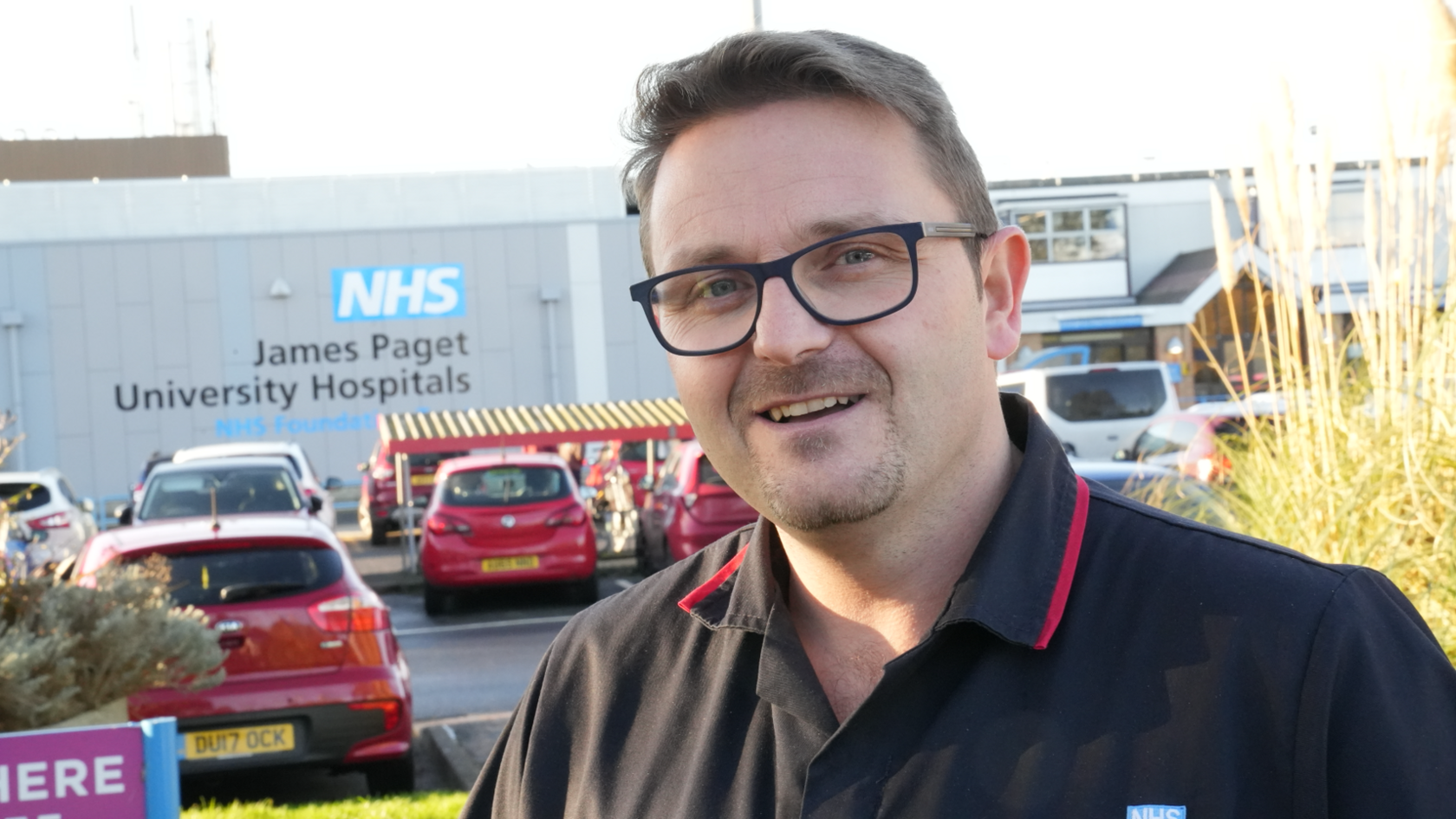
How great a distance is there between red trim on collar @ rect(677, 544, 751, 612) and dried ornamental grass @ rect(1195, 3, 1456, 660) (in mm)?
2763

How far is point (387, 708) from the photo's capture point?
7129 millimetres

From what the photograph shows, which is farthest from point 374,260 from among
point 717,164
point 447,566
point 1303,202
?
point 717,164

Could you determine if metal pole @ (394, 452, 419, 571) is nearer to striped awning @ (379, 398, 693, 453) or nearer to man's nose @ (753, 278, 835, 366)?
striped awning @ (379, 398, 693, 453)

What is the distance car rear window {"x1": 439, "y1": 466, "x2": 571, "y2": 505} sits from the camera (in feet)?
46.7

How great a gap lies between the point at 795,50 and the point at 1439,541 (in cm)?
305

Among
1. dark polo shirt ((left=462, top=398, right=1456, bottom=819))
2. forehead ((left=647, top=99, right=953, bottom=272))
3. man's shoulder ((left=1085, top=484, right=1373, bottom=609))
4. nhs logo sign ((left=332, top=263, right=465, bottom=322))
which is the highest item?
nhs logo sign ((left=332, top=263, right=465, bottom=322))

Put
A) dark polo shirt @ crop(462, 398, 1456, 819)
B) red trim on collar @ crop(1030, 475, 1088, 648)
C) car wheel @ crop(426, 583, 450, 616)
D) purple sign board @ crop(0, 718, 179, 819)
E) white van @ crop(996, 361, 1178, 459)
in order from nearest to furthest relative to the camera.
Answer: dark polo shirt @ crop(462, 398, 1456, 819) < red trim on collar @ crop(1030, 475, 1088, 648) < purple sign board @ crop(0, 718, 179, 819) < car wheel @ crop(426, 583, 450, 616) < white van @ crop(996, 361, 1178, 459)

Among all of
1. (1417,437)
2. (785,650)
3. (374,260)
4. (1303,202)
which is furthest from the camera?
(374,260)

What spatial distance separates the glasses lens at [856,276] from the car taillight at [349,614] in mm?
5884

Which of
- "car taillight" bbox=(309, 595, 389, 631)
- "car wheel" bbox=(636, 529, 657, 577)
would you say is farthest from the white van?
"car taillight" bbox=(309, 595, 389, 631)

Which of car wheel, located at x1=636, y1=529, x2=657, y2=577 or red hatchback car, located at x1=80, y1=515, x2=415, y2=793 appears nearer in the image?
red hatchback car, located at x1=80, y1=515, x2=415, y2=793

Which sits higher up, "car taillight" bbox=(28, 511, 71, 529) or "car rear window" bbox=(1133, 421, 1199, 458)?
"car rear window" bbox=(1133, 421, 1199, 458)

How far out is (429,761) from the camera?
8156 mm

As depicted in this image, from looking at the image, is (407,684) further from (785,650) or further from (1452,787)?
(1452,787)
